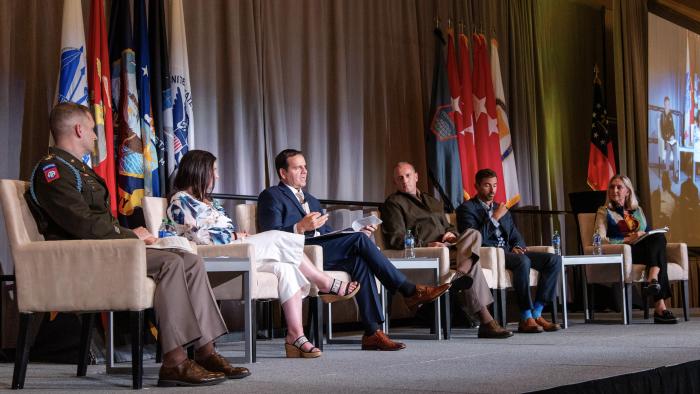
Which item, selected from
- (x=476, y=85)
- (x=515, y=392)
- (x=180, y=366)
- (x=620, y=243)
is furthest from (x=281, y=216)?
(x=476, y=85)

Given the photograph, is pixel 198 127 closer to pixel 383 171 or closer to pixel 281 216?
pixel 281 216

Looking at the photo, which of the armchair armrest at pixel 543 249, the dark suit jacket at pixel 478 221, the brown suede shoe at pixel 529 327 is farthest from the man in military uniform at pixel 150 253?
the armchair armrest at pixel 543 249

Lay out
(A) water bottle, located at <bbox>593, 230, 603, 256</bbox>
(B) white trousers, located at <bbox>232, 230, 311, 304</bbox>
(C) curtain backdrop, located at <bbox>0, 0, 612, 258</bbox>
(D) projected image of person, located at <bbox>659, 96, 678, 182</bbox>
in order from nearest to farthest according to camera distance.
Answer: (B) white trousers, located at <bbox>232, 230, 311, 304</bbox>, (C) curtain backdrop, located at <bbox>0, 0, 612, 258</bbox>, (A) water bottle, located at <bbox>593, 230, 603, 256</bbox>, (D) projected image of person, located at <bbox>659, 96, 678, 182</bbox>

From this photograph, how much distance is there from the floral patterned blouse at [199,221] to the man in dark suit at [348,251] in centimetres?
59

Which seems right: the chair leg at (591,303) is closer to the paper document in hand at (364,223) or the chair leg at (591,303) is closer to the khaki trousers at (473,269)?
the khaki trousers at (473,269)

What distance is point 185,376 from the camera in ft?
10.2

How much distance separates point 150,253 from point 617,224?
A: 4186 millimetres

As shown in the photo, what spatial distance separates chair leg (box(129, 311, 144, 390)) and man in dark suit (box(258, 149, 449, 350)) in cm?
154

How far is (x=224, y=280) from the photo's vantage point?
4039 millimetres

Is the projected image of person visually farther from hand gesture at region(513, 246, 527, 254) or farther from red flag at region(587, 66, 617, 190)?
hand gesture at region(513, 246, 527, 254)

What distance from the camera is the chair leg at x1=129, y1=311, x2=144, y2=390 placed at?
309cm

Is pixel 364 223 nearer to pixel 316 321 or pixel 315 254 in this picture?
pixel 315 254

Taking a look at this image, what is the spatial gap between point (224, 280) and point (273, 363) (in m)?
0.42

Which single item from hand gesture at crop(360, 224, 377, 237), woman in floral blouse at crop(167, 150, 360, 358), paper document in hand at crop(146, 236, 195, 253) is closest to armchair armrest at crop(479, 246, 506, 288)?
hand gesture at crop(360, 224, 377, 237)
